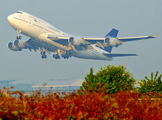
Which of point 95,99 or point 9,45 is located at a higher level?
point 9,45

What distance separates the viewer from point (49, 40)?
163 feet

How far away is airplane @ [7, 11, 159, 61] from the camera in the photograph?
45.8m

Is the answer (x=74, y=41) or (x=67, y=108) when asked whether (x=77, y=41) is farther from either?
(x=67, y=108)

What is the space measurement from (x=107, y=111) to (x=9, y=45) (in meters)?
54.0

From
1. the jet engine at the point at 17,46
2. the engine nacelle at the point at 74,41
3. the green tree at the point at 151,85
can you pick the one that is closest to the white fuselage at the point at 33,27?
the engine nacelle at the point at 74,41

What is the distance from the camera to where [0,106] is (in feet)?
23.8

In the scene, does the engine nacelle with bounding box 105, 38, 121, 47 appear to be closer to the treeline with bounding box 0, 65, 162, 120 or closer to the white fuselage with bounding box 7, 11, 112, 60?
the white fuselage with bounding box 7, 11, 112, 60

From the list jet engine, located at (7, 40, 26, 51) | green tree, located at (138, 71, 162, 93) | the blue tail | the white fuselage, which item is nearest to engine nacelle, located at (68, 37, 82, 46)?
the white fuselage

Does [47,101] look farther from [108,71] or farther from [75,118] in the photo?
[108,71]

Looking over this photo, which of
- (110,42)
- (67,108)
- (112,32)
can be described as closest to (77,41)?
(110,42)

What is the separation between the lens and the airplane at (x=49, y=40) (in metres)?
45.8

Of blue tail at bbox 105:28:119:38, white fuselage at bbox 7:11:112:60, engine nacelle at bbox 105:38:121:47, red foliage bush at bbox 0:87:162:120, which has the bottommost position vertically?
red foliage bush at bbox 0:87:162:120

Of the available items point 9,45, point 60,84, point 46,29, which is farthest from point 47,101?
point 60,84

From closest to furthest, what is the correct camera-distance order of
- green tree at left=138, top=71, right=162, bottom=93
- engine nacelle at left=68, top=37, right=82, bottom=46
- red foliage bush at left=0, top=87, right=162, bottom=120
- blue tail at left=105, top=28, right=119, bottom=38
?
1. red foliage bush at left=0, top=87, right=162, bottom=120
2. green tree at left=138, top=71, right=162, bottom=93
3. engine nacelle at left=68, top=37, right=82, bottom=46
4. blue tail at left=105, top=28, right=119, bottom=38
